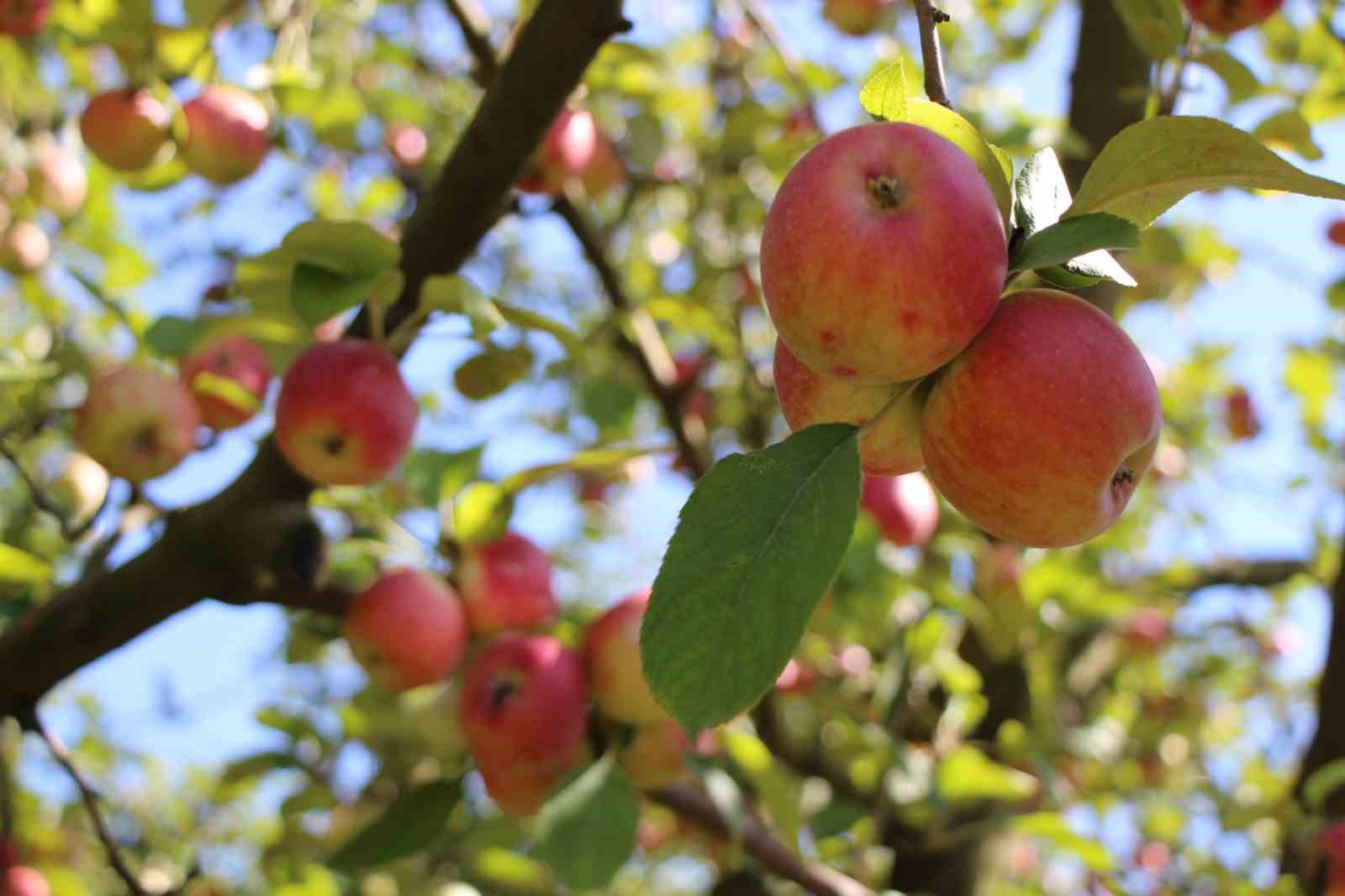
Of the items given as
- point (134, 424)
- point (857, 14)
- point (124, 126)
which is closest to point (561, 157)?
point (124, 126)

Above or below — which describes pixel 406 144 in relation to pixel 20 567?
below

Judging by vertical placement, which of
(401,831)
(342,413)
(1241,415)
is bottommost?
(1241,415)

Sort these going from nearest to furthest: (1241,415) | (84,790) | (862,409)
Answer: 1. (862,409)
2. (84,790)
3. (1241,415)

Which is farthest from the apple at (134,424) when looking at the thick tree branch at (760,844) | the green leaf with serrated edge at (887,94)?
the green leaf with serrated edge at (887,94)

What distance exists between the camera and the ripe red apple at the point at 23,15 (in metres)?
1.76

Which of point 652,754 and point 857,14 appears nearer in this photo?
point 652,754

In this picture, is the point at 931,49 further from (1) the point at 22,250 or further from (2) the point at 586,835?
(1) the point at 22,250

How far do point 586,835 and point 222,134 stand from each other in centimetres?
105

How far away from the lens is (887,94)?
0.70m

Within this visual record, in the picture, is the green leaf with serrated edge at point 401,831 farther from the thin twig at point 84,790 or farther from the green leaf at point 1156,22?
the green leaf at point 1156,22

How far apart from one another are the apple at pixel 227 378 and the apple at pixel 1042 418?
1039 mm

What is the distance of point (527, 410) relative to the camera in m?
3.42

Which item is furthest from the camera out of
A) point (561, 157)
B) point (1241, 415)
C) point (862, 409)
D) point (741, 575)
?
point (1241, 415)

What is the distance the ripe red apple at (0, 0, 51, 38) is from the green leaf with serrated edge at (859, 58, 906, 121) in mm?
1572
